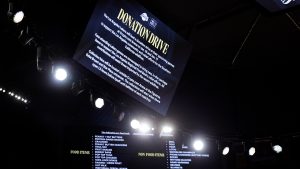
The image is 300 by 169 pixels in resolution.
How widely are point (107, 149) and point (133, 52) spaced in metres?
1.95

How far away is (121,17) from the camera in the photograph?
437 centimetres

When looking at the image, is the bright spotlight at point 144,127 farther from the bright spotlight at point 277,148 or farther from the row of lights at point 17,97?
the bright spotlight at point 277,148

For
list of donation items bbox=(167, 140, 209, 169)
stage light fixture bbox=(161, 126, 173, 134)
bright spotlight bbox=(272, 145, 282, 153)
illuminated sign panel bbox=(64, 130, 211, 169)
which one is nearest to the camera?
illuminated sign panel bbox=(64, 130, 211, 169)

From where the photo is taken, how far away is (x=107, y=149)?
5.84 meters

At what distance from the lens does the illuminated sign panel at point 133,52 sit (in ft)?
13.4

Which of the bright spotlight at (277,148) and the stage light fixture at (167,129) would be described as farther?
the bright spotlight at (277,148)

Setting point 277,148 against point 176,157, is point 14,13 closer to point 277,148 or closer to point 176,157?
point 176,157

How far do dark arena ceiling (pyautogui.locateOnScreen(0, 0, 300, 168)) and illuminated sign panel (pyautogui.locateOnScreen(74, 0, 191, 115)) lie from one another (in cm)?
70

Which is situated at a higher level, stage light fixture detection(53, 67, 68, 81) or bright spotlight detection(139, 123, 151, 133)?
stage light fixture detection(53, 67, 68, 81)

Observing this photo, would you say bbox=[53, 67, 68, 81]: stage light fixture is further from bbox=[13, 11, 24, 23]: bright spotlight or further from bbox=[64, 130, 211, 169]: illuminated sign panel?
bbox=[64, 130, 211, 169]: illuminated sign panel

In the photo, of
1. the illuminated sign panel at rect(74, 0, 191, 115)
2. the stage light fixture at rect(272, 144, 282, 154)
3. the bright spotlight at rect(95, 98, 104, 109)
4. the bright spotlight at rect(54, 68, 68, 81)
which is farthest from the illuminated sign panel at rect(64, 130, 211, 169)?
the illuminated sign panel at rect(74, 0, 191, 115)

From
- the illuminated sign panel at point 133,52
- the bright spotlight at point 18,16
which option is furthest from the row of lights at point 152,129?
the bright spotlight at point 18,16

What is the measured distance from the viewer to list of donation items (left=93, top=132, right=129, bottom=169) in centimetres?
573

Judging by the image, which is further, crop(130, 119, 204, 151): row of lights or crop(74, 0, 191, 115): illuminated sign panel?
crop(130, 119, 204, 151): row of lights
